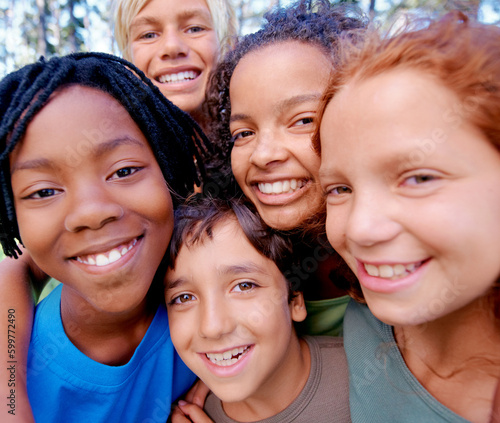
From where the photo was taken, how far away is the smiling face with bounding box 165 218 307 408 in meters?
1.68

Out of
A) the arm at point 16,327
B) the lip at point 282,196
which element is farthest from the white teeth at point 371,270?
the arm at point 16,327

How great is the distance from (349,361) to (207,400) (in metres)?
0.77

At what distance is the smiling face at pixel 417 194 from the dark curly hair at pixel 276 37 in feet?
2.10

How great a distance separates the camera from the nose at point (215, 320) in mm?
1615

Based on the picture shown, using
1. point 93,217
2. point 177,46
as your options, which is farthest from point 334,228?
point 177,46

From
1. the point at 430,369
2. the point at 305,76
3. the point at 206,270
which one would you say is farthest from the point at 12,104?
the point at 430,369

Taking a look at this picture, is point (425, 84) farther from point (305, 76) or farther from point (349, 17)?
point (349, 17)

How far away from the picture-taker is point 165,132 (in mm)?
1814

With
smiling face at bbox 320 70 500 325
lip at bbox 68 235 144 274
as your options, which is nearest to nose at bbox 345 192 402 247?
smiling face at bbox 320 70 500 325

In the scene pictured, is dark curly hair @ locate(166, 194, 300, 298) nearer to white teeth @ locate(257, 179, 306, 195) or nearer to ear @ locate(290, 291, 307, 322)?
ear @ locate(290, 291, 307, 322)

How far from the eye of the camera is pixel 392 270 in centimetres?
124

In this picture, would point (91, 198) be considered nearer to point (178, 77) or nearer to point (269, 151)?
point (269, 151)

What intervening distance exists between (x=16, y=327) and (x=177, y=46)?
2155 mm

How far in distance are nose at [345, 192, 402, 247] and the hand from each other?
1.26 m
